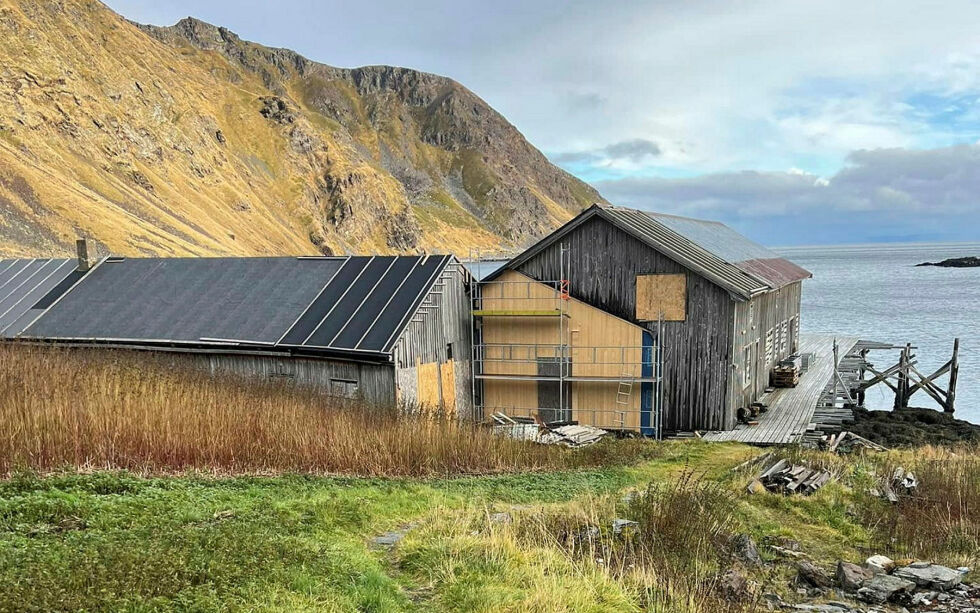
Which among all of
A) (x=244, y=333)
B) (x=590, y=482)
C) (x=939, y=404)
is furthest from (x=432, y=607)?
(x=939, y=404)

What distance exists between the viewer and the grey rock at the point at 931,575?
769 centimetres

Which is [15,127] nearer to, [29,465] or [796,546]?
[29,465]

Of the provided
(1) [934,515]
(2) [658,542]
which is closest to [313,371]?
(2) [658,542]

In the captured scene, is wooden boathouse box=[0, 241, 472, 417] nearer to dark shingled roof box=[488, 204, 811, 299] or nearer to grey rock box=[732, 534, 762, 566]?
dark shingled roof box=[488, 204, 811, 299]

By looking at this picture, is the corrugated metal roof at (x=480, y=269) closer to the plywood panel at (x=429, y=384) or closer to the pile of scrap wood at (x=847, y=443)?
the plywood panel at (x=429, y=384)

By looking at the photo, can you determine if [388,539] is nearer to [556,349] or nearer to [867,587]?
[867,587]

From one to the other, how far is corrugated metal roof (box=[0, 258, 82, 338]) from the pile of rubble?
22306 millimetres

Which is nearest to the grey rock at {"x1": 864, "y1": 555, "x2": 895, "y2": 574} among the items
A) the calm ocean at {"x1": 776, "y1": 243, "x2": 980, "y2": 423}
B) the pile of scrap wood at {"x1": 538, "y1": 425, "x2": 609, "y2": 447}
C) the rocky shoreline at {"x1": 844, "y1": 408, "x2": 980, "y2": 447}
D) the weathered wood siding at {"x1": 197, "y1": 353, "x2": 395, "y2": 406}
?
the pile of scrap wood at {"x1": 538, "y1": 425, "x2": 609, "y2": 447}

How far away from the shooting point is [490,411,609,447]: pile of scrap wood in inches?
697

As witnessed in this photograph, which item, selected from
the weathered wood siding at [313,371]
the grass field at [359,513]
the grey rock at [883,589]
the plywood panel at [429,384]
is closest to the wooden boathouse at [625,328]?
the plywood panel at [429,384]

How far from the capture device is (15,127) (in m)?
75.8

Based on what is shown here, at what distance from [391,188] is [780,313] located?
460ft

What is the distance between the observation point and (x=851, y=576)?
777 centimetres

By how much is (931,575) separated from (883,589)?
2.50 ft
